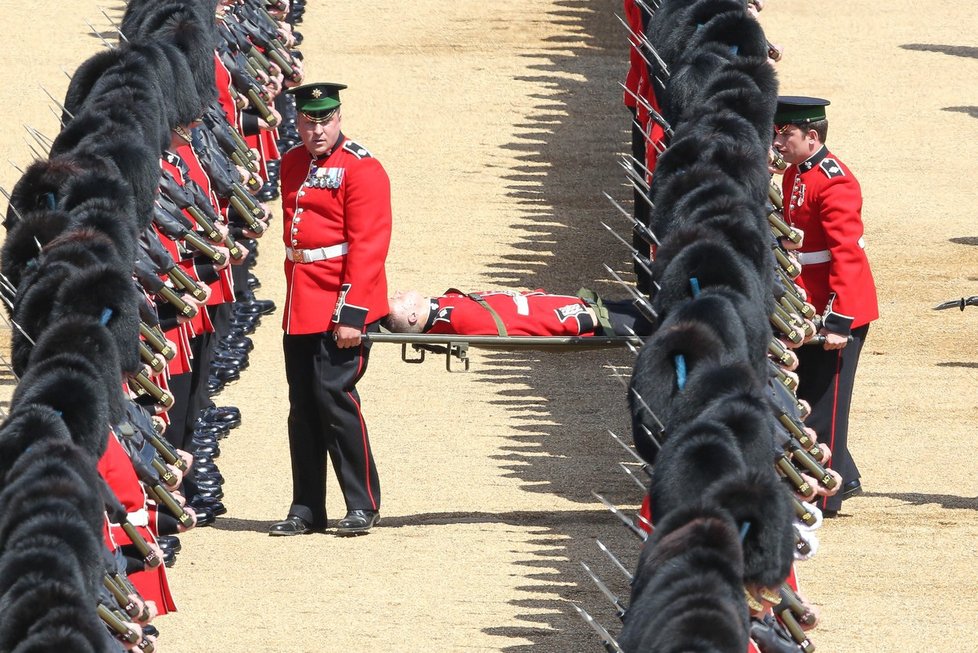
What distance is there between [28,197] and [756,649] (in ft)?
8.20

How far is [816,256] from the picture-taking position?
844cm

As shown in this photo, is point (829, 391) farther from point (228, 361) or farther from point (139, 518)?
point (139, 518)

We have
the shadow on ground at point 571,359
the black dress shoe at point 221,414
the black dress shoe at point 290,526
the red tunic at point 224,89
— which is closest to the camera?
the shadow on ground at point 571,359

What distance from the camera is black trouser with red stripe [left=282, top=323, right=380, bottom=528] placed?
8.17m

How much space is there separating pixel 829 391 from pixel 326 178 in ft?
6.27

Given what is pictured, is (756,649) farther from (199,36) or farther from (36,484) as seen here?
(199,36)

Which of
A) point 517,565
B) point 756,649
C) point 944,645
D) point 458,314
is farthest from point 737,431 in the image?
point 458,314

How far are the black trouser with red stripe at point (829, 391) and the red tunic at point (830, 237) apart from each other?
13 centimetres

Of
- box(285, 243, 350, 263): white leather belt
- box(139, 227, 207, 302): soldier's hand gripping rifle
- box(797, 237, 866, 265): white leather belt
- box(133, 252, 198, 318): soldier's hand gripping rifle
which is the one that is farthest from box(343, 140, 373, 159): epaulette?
box(797, 237, 866, 265): white leather belt

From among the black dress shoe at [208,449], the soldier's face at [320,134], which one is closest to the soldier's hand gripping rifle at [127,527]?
the soldier's face at [320,134]

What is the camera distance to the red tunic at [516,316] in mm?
8523

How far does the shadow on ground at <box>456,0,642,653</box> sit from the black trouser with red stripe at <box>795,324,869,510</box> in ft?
2.27

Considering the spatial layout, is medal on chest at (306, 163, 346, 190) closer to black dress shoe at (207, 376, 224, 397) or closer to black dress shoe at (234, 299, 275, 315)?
black dress shoe at (207, 376, 224, 397)

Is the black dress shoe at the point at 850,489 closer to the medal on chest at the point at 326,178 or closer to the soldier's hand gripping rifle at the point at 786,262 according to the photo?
the soldier's hand gripping rifle at the point at 786,262
